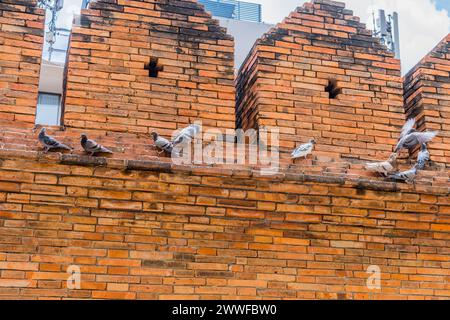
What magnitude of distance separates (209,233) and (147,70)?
5.12ft

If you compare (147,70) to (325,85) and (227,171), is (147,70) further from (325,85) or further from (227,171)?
(325,85)

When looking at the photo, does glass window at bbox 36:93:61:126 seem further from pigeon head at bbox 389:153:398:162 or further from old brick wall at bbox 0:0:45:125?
pigeon head at bbox 389:153:398:162

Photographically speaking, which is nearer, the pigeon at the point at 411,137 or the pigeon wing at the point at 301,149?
the pigeon wing at the point at 301,149

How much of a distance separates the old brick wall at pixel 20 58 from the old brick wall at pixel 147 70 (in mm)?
284

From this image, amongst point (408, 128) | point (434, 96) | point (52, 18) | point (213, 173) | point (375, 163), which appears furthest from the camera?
point (52, 18)

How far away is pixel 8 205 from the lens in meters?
4.67

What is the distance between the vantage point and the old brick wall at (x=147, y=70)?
17.3ft

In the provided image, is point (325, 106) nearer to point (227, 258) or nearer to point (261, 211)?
point (261, 211)

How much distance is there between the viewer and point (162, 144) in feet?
16.9

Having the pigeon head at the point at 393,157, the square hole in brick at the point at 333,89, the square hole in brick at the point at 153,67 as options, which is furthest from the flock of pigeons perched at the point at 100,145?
the pigeon head at the point at 393,157

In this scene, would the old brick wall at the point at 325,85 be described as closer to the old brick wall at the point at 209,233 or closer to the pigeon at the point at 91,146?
the old brick wall at the point at 209,233

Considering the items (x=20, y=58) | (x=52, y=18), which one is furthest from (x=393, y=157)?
(x=52, y=18)
